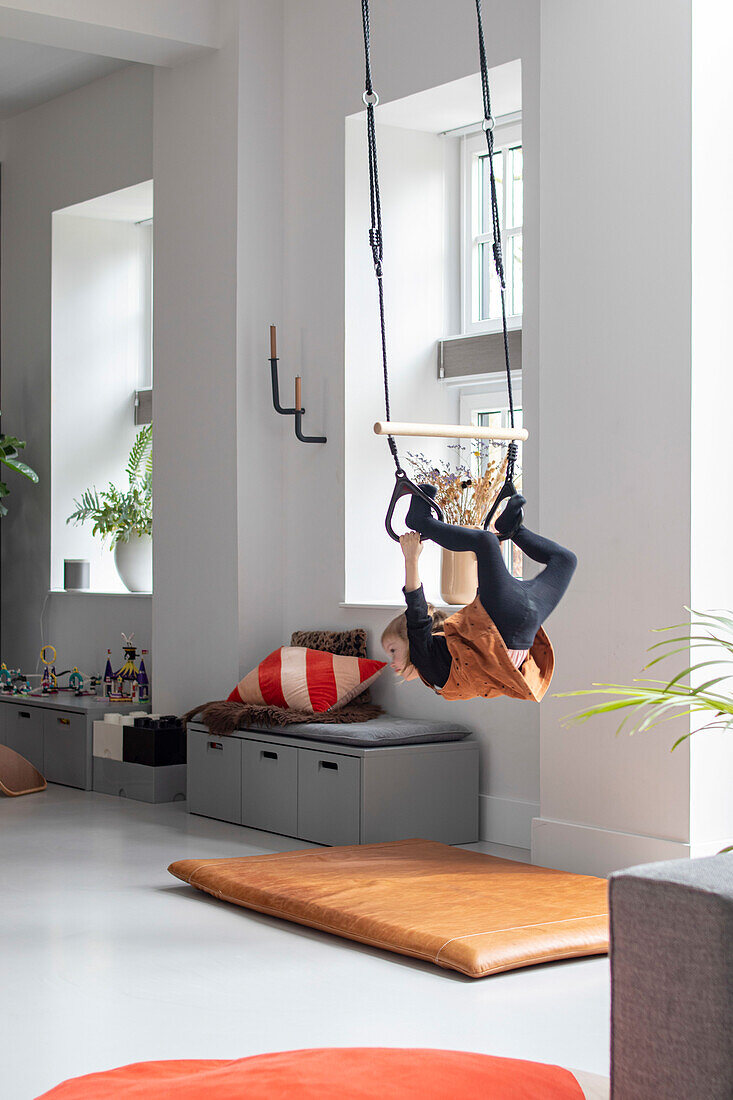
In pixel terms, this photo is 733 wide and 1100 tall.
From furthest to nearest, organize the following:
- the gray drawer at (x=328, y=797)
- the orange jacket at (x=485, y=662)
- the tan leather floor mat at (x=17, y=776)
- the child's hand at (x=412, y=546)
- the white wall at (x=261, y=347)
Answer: the tan leather floor mat at (x=17, y=776)
the white wall at (x=261, y=347)
the gray drawer at (x=328, y=797)
the child's hand at (x=412, y=546)
the orange jacket at (x=485, y=662)

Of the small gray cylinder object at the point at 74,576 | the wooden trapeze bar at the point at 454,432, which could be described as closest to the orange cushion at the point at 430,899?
the wooden trapeze bar at the point at 454,432

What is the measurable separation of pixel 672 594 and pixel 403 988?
1.58 m

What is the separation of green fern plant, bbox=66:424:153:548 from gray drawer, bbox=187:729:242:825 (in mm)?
1839

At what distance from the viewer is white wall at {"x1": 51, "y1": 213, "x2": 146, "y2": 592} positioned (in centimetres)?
792

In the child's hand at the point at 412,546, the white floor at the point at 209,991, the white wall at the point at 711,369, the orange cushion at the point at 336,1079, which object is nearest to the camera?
the orange cushion at the point at 336,1079

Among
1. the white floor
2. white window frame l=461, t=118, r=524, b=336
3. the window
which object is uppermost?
white window frame l=461, t=118, r=524, b=336

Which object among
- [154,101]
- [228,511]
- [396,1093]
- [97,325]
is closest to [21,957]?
[396,1093]

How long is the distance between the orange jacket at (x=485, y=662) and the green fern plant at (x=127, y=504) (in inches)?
156

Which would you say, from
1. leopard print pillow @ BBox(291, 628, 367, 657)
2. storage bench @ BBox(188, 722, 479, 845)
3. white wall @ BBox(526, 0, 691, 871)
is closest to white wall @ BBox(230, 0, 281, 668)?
leopard print pillow @ BBox(291, 628, 367, 657)

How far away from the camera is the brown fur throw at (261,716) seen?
530 cm

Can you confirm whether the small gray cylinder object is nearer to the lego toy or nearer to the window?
the lego toy

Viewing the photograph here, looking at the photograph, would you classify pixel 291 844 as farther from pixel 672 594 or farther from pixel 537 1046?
pixel 537 1046

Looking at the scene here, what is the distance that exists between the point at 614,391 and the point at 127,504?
376 cm

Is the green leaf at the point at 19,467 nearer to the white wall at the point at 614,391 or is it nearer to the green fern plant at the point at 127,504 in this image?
the green fern plant at the point at 127,504
